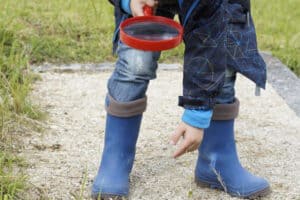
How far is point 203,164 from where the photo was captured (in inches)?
96.6

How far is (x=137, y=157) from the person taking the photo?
2693 millimetres

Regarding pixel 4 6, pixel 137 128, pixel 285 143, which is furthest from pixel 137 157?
pixel 4 6

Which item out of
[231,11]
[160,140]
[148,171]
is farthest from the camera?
[160,140]

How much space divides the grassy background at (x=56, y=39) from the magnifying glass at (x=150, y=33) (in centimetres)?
81

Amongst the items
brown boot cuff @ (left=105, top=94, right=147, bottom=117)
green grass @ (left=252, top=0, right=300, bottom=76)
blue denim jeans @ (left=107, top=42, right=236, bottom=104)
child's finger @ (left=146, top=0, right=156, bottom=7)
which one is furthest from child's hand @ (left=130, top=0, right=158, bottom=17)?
green grass @ (left=252, top=0, right=300, bottom=76)

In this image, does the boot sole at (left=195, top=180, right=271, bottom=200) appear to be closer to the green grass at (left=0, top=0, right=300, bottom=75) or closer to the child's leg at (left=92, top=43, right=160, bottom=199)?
the child's leg at (left=92, top=43, right=160, bottom=199)

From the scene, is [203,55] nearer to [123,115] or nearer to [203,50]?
[203,50]

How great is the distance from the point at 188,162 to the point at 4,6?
1.79m

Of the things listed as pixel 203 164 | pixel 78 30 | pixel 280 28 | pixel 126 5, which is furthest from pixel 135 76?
pixel 280 28

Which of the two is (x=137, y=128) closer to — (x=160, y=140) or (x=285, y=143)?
(x=160, y=140)

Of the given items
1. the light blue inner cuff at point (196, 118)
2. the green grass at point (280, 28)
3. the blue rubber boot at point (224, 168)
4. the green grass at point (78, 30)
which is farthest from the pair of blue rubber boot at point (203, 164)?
the green grass at point (280, 28)

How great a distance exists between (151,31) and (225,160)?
0.62 m

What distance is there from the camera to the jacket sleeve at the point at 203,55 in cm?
206

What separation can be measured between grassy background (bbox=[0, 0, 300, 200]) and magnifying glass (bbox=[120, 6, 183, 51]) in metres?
0.81
